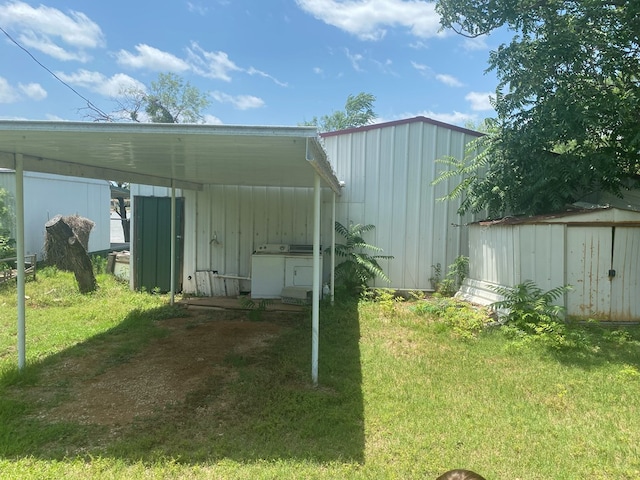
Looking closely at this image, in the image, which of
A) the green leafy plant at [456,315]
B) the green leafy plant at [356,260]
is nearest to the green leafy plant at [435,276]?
the green leafy plant at [456,315]

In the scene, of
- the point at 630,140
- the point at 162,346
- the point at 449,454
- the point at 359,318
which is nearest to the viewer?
the point at 449,454

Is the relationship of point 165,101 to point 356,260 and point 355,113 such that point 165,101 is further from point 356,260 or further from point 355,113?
point 356,260

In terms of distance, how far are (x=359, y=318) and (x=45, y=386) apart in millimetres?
4052

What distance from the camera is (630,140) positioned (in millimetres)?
5652

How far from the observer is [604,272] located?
5613 mm

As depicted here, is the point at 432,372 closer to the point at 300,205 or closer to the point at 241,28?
the point at 300,205

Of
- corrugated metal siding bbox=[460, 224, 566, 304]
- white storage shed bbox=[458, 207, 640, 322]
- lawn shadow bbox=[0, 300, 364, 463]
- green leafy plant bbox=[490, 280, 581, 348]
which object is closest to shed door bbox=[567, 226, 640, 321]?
white storage shed bbox=[458, 207, 640, 322]

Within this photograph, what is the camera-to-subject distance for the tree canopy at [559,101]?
569 cm

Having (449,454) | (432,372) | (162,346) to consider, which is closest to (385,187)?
(432,372)

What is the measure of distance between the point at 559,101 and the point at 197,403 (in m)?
6.29

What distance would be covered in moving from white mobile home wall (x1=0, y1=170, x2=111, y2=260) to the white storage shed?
40.6 ft

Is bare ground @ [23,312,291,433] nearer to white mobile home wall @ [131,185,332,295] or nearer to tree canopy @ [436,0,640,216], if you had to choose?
white mobile home wall @ [131,185,332,295]

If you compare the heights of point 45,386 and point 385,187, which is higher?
point 385,187

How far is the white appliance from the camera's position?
6930mm
